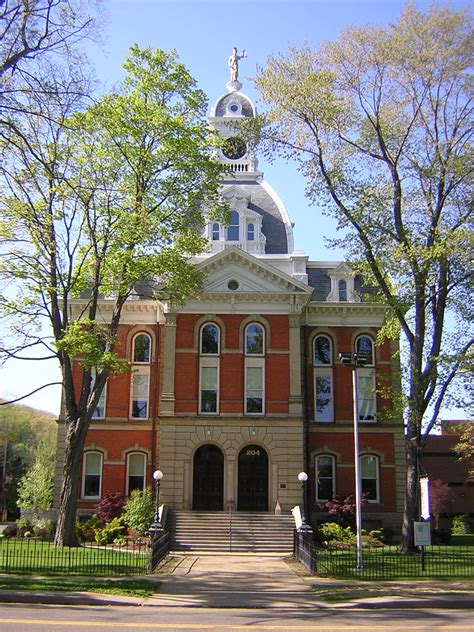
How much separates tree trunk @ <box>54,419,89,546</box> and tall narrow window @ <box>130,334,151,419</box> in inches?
364

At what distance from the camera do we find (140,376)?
114 ft

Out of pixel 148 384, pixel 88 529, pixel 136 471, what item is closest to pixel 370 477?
pixel 136 471

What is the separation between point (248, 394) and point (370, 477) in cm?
726

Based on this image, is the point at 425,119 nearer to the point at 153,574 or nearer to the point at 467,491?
the point at 153,574

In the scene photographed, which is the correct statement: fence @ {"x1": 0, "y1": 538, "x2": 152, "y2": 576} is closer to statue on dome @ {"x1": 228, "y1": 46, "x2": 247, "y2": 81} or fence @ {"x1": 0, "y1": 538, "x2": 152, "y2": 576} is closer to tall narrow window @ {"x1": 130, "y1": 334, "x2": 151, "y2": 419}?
tall narrow window @ {"x1": 130, "y1": 334, "x2": 151, "y2": 419}

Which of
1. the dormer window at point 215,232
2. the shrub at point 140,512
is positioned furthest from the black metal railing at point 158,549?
the dormer window at point 215,232

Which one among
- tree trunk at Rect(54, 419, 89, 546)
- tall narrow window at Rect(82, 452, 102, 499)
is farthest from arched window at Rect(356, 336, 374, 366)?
tree trunk at Rect(54, 419, 89, 546)

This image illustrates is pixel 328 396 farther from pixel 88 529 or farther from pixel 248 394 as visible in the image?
pixel 88 529

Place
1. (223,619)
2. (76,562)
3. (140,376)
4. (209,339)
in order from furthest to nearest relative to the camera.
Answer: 1. (140,376)
2. (209,339)
3. (76,562)
4. (223,619)

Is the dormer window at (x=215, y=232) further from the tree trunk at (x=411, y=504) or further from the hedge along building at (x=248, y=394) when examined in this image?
the tree trunk at (x=411, y=504)

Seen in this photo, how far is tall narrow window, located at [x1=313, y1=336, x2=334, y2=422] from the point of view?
1353 inches

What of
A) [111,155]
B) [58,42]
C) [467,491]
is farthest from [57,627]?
[467,491]

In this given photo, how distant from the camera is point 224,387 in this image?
106 ft

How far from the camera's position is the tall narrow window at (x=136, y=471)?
110ft
